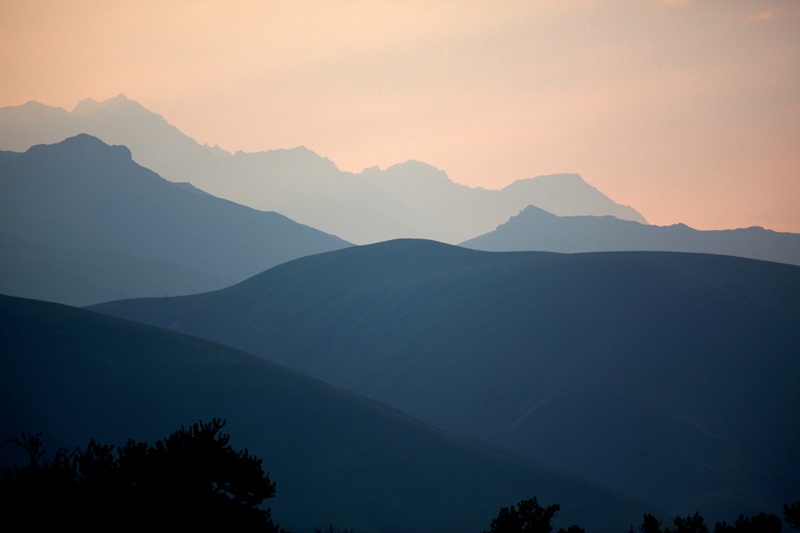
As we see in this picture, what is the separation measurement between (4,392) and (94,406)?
6.77m

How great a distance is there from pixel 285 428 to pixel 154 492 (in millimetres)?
43070

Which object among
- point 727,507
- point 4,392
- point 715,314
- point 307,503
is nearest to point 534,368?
point 715,314

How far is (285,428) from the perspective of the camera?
2309 inches

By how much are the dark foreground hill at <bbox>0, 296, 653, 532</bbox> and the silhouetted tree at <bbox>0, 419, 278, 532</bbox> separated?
29.2 m

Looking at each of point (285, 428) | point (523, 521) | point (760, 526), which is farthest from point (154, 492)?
point (285, 428)

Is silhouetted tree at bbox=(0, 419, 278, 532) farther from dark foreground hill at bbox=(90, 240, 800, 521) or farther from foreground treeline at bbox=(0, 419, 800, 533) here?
dark foreground hill at bbox=(90, 240, 800, 521)

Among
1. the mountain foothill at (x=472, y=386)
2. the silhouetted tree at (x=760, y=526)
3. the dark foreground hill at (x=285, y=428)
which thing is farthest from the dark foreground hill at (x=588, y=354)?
the silhouetted tree at (x=760, y=526)

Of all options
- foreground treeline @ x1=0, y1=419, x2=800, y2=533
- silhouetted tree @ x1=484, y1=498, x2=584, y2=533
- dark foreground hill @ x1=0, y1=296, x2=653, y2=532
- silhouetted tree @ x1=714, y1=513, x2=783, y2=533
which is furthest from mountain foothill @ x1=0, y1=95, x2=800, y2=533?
silhouetted tree @ x1=484, y1=498, x2=584, y2=533

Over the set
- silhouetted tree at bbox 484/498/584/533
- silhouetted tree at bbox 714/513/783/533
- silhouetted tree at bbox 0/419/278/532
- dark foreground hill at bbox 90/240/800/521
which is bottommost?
silhouetted tree at bbox 0/419/278/532

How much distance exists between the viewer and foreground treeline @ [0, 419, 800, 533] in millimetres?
15031

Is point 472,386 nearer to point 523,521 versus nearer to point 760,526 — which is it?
point 760,526

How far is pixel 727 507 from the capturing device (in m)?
61.0

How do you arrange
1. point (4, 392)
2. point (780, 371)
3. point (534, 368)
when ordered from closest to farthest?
point (4, 392) < point (780, 371) < point (534, 368)

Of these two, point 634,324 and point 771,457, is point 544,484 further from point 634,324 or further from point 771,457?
point 634,324
